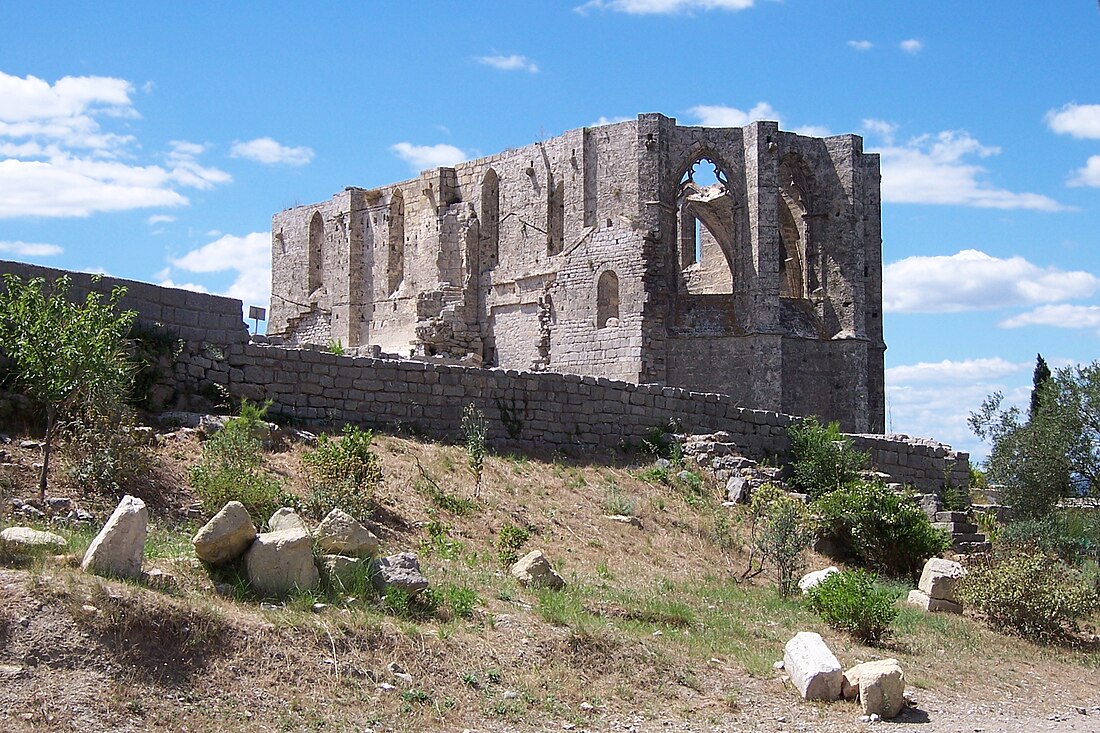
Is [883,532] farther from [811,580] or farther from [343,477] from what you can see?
[343,477]

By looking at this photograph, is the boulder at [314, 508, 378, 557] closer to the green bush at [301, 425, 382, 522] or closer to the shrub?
A: the green bush at [301, 425, 382, 522]

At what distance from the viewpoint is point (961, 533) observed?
15719mm

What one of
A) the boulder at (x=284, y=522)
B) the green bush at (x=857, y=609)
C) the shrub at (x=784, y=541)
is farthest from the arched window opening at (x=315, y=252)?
the boulder at (x=284, y=522)

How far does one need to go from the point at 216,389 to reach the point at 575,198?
16.0m

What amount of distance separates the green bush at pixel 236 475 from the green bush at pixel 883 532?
24.5 ft

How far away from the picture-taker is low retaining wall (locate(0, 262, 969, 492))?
523 inches

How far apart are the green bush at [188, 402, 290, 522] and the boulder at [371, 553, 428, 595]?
1667 mm

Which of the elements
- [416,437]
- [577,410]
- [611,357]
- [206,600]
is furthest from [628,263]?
[206,600]

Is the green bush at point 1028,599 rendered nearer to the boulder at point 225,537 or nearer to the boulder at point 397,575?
the boulder at point 397,575

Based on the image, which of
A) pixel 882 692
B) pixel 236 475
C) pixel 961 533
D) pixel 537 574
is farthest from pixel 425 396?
pixel 882 692

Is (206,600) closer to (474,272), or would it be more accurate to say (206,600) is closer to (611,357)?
(611,357)

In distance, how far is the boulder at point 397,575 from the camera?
870 cm

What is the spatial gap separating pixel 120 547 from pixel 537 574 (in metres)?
3.89

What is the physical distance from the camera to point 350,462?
1182 centimetres
